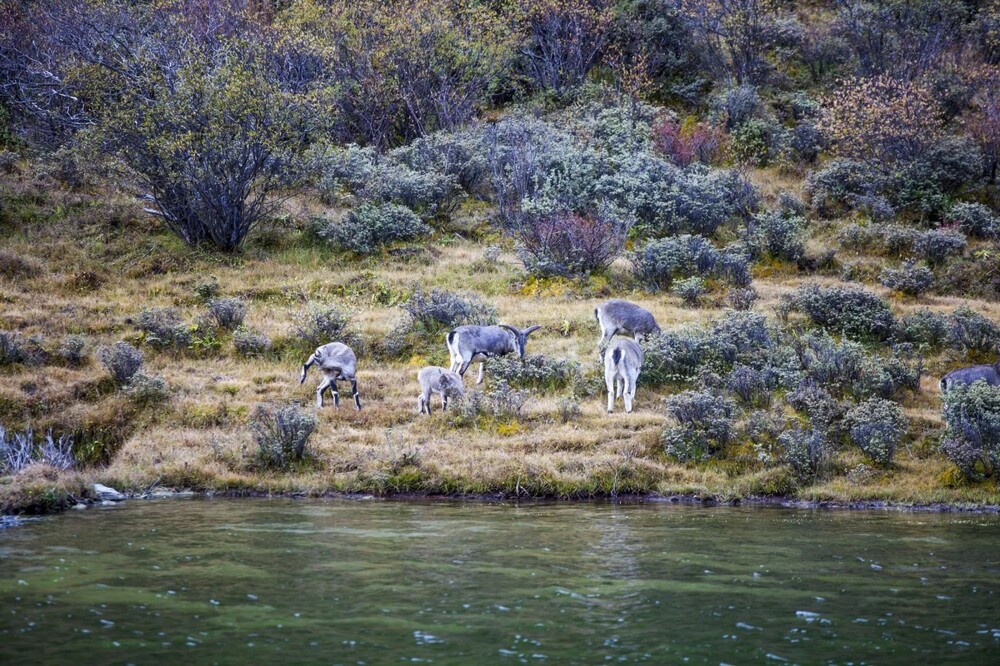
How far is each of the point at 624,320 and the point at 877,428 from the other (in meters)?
6.49

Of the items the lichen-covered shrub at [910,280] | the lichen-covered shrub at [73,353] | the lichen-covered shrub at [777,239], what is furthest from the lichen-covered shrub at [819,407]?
the lichen-covered shrub at [73,353]

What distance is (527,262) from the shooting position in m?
28.4

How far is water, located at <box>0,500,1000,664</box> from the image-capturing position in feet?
28.7

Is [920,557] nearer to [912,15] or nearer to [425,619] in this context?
[425,619]

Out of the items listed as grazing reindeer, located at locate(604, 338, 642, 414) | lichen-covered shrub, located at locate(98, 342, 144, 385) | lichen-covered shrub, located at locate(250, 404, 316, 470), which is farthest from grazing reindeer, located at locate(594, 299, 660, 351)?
lichen-covered shrub, located at locate(98, 342, 144, 385)

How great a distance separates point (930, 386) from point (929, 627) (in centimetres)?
1291

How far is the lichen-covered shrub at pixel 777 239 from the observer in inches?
1157

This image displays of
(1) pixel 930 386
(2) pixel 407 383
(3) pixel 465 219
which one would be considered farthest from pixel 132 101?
(1) pixel 930 386

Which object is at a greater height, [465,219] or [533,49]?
[533,49]

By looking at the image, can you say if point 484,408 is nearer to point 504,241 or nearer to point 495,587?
point 495,587

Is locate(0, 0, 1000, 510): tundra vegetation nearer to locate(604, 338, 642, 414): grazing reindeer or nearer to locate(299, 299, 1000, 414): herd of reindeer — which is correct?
locate(299, 299, 1000, 414): herd of reindeer

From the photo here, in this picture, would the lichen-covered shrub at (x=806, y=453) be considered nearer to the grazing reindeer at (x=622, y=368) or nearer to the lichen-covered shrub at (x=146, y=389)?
the grazing reindeer at (x=622, y=368)

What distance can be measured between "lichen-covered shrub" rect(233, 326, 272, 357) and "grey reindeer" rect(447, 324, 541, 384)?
4.68 meters

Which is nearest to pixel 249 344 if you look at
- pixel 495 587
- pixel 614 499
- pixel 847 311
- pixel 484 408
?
pixel 484 408
